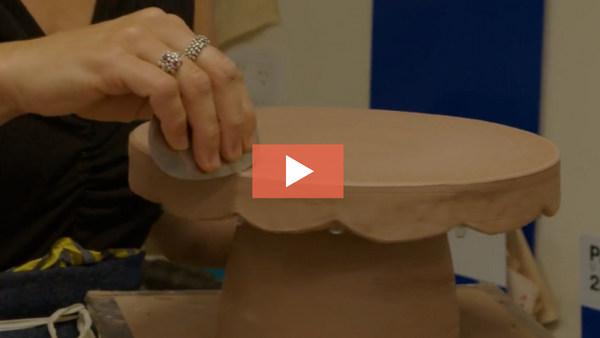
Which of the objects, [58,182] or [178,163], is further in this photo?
[58,182]

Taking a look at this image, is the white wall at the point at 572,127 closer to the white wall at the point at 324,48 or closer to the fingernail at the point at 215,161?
the white wall at the point at 324,48

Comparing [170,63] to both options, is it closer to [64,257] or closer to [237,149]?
[237,149]

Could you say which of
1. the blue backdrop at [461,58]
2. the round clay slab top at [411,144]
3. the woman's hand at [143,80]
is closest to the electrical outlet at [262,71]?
the blue backdrop at [461,58]

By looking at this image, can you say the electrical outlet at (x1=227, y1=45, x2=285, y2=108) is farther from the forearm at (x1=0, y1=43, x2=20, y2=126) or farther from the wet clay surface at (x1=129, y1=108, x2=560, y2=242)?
the forearm at (x1=0, y1=43, x2=20, y2=126)

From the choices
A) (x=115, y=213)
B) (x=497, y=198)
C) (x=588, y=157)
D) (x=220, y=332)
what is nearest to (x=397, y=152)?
(x=497, y=198)

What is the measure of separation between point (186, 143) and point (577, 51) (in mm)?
717

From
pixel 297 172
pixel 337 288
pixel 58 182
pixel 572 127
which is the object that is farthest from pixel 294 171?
pixel 572 127

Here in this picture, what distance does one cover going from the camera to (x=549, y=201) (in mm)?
568

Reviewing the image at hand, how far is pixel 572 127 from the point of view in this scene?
1034 mm

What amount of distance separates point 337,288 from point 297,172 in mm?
111

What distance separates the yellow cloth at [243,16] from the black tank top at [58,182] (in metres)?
0.73

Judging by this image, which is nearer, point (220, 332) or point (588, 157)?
point (220, 332)

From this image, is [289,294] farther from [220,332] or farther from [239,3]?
[239,3]

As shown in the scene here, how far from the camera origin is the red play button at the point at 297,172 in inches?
19.3
